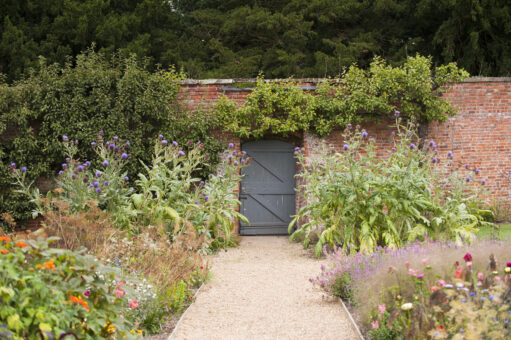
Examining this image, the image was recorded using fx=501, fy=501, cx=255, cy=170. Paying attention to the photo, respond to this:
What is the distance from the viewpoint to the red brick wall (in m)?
10.6

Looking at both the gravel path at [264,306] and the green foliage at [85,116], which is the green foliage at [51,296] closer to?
the gravel path at [264,306]

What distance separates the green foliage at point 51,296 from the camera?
2.53 metres

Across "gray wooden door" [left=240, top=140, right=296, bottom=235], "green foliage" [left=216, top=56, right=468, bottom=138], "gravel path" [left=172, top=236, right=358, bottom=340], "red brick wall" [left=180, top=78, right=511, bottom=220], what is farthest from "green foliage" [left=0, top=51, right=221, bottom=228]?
"gravel path" [left=172, top=236, right=358, bottom=340]

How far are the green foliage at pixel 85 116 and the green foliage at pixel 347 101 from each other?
79 cm

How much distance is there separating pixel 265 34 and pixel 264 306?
12.7 metres

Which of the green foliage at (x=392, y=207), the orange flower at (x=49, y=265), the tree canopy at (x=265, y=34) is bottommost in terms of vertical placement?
the green foliage at (x=392, y=207)

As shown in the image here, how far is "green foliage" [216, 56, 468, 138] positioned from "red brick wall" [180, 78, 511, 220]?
0.39 meters

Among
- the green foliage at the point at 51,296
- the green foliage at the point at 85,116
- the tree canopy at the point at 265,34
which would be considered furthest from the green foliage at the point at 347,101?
the green foliage at the point at 51,296

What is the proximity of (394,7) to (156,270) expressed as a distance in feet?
43.3

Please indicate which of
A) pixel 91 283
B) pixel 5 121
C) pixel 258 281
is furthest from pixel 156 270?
pixel 5 121

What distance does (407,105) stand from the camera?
10.1 metres

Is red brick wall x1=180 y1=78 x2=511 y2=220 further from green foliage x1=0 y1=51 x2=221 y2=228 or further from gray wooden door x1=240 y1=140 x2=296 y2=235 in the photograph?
green foliage x1=0 y1=51 x2=221 y2=228

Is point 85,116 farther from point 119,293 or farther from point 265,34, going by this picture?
point 265,34

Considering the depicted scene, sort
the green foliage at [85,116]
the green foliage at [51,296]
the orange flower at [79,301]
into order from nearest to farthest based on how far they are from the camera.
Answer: the green foliage at [51,296]
the orange flower at [79,301]
the green foliage at [85,116]
